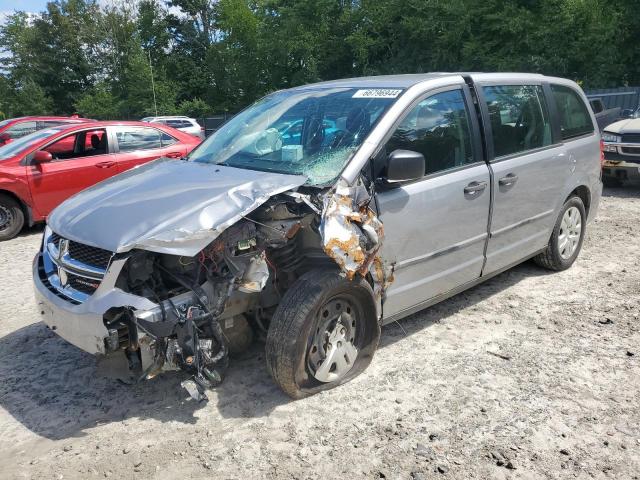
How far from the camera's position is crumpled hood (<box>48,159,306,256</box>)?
2.92 metres

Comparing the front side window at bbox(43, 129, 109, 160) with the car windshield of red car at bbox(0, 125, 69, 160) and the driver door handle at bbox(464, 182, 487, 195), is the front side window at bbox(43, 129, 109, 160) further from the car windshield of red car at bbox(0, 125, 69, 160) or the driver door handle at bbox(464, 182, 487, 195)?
the driver door handle at bbox(464, 182, 487, 195)

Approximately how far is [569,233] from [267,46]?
31929mm

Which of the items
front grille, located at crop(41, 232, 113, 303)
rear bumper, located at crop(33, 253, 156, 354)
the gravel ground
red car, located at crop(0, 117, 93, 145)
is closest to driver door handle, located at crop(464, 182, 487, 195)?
the gravel ground

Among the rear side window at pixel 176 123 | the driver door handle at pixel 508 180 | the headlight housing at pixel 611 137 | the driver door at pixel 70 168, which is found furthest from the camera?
the rear side window at pixel 176 123

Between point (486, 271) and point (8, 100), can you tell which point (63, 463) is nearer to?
point (486, 271)

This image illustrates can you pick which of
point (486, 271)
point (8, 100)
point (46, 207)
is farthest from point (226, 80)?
point (486, 271)

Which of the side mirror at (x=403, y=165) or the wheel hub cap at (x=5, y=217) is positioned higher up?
the side mirror at (x=403, y=165)

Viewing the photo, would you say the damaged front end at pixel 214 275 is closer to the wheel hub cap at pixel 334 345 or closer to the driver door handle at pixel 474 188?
the wheel hub cap at pixel 334 345

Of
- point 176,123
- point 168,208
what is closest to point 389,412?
point 168,208

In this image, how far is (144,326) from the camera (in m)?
2.91

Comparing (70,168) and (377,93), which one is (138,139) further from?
(377,93)

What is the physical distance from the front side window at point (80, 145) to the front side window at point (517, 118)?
6.22 meters

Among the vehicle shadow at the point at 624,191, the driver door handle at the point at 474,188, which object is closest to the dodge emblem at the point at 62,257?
the driver door handle at the point at 474,188

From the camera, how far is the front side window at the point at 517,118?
4426 millimetres
